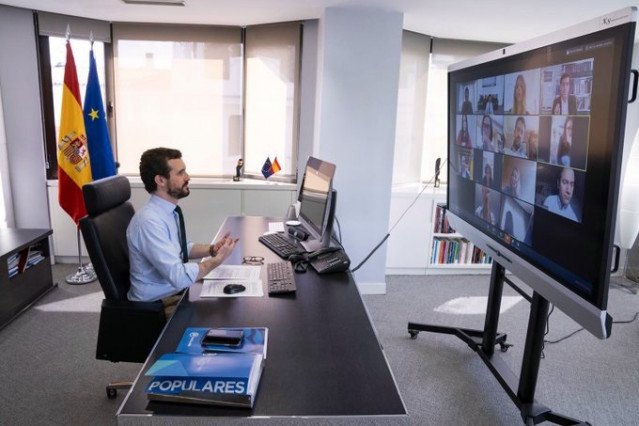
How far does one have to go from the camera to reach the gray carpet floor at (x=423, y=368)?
2.33 meters

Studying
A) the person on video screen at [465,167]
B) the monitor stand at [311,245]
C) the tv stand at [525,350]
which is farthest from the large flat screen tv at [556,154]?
the monitor stand at [311,245]

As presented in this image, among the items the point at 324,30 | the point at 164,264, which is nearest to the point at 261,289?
the point at 164,264

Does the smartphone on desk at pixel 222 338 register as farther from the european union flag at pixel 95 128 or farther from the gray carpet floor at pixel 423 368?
the european union flag at pixel 95 128

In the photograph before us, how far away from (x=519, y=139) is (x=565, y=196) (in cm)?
36

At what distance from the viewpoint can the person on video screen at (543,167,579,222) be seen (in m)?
1.49

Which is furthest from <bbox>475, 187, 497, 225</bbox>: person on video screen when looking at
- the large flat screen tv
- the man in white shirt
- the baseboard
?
the baseboard

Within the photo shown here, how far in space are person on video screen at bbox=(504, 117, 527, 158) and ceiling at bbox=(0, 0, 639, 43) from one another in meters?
1.78

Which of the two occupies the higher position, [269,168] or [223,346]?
[269,168]

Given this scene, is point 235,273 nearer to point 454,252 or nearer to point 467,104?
point 467,104

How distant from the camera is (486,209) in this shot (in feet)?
7.25

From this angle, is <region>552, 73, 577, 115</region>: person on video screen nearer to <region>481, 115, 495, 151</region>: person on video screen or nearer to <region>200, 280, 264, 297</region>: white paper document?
<region>481, 115, 495, 151</region>: person on video screen

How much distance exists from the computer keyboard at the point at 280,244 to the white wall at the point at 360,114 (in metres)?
1.15

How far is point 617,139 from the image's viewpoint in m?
1.27

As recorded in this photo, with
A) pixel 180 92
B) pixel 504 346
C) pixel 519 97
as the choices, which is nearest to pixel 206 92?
pixel 180 92
